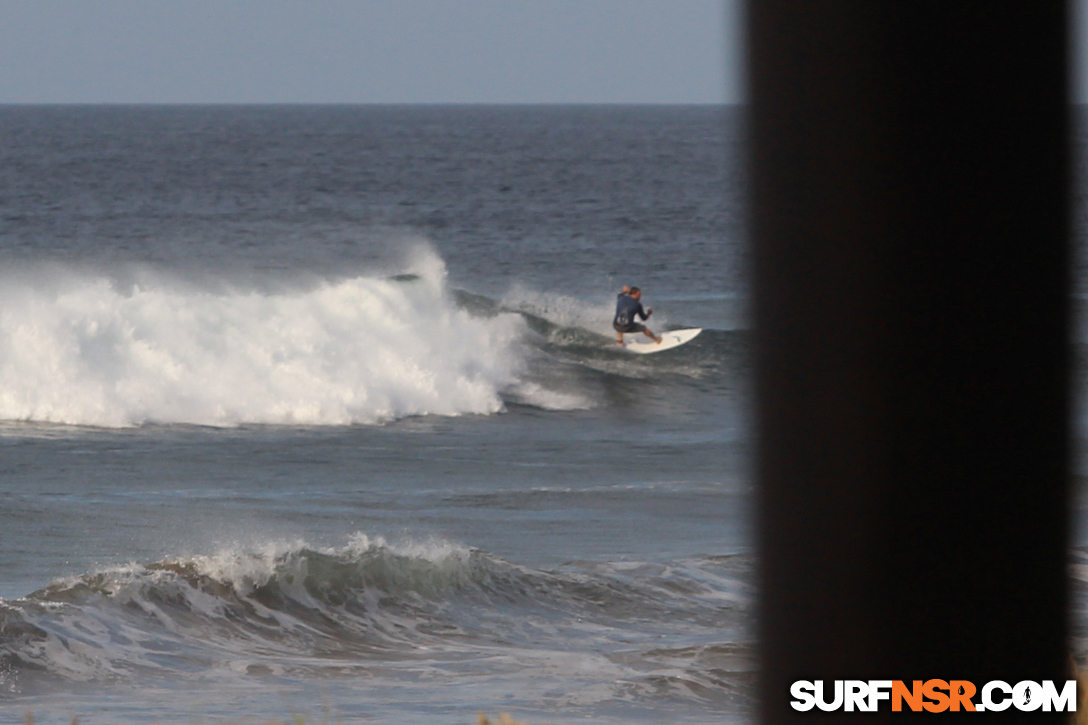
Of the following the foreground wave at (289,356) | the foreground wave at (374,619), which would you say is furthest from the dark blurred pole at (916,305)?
the foreground wave at (289,356)

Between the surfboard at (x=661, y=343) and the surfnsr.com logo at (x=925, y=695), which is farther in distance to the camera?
the surfboard at (x=661, y=343)

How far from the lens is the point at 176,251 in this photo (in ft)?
149

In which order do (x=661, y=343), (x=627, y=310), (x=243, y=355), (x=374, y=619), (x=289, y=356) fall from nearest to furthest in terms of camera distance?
(x=374, y=619)
(x=243, y=355)
(x=289, y=356)
(x=627, y=310)
(x=661, y=343)

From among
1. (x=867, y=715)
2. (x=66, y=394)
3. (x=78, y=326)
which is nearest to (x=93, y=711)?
(x=867, y=715)

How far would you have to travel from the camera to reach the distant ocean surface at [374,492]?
8.30 metres

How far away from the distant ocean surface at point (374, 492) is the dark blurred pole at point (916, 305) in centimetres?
12

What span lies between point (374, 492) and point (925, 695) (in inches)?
541

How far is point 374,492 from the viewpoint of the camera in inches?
594

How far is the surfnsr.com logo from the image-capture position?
→ 1.52m

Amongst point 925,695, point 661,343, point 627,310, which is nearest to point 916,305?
point 925,695

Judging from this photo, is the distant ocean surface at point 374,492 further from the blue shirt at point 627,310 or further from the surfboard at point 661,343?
the blue shirt at point 627,310

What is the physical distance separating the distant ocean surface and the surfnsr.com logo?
0.18 metres

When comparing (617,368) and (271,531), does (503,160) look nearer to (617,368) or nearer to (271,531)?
(617,368)

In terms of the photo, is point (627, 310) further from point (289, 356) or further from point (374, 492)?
point (374, 492)
